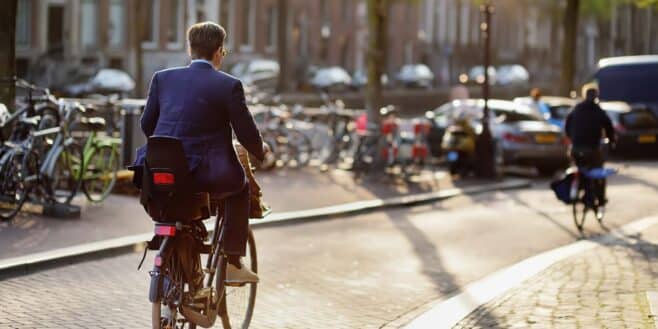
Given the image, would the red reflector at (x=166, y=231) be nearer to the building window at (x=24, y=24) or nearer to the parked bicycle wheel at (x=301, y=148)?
the parked bicycle wheel at (x=301, y=148)

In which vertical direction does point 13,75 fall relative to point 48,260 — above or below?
above

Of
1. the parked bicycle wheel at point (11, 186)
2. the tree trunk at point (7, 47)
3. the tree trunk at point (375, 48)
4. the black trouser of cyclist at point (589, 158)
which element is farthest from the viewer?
the tree trunk at point (375, 48)

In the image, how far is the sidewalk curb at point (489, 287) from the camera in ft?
30.7

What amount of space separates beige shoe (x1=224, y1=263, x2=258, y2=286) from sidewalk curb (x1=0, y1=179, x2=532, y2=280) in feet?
11.7

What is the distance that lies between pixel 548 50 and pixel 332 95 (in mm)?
40996

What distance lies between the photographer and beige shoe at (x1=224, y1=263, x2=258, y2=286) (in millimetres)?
7805

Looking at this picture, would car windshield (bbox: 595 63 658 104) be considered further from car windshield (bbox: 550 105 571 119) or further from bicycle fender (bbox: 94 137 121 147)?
bicycle fender (bbox: 94 137 121 147)

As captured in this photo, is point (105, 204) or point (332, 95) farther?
point (332, 95)

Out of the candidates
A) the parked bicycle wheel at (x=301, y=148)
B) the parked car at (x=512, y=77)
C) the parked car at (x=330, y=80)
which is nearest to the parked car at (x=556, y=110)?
the parked bicycle wheel at (x=301, y=148)

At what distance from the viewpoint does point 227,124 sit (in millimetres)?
7375

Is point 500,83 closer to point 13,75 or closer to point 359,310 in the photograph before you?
point 13,75

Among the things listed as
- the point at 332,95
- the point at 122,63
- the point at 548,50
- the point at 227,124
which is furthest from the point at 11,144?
the point at 548,50

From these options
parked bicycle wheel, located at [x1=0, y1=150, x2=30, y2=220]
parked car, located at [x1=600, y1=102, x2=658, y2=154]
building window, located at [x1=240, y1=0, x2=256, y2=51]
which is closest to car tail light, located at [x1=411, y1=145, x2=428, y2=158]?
parked car, located at [x1=600, y1=102, x2=658, y2=154]

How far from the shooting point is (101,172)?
16.4 meters
